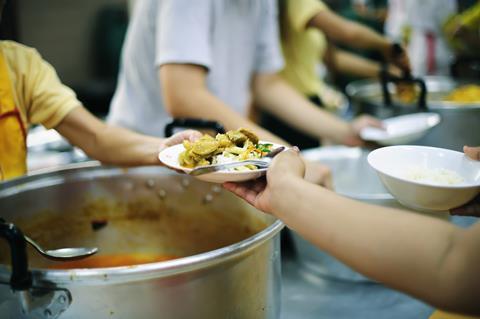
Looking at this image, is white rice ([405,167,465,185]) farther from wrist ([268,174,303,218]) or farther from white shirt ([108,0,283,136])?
white shirt ([108,0,283,136])


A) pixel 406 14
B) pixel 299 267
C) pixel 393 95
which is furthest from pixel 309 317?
pixel 406 14

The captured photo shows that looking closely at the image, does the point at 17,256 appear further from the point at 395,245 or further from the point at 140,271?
the point at 395,245

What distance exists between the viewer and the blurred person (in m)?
1.16

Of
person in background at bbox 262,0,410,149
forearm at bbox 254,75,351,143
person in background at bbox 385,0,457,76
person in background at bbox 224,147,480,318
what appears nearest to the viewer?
person in background at bbox 224,147,480,318

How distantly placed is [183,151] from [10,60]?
56cm

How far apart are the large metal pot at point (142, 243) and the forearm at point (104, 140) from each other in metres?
0.05

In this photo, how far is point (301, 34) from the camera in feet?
7.55

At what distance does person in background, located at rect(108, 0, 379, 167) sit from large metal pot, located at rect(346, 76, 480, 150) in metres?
0.20

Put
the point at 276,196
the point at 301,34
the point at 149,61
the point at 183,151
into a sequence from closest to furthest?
the point at 276,196, the point at 183,151, the point at 149,61, the point at 301,34

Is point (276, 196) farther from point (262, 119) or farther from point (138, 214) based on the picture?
point (262, 119)

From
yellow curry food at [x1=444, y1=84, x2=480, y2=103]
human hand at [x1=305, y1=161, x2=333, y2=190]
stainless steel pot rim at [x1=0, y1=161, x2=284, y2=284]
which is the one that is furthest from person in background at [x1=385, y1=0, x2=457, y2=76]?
stainless steel pot rim at [x1=0, y1=161, x2=284, y2=284]

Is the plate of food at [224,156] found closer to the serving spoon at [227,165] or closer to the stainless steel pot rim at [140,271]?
the serving spoon at [227,165]

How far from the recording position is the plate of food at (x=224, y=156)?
32.1 inches

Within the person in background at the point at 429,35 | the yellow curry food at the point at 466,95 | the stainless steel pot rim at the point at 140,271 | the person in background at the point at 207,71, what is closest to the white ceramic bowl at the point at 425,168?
the stainless steel pot rim at the point at 140,271
